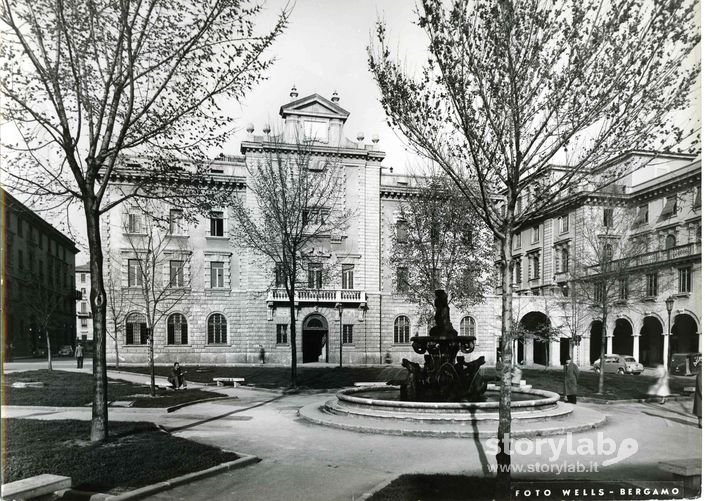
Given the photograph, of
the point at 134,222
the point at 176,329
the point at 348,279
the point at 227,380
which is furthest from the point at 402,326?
the point at 134,222

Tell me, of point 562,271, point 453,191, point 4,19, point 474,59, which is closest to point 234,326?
point 453,191

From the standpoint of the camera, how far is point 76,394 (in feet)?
59.7

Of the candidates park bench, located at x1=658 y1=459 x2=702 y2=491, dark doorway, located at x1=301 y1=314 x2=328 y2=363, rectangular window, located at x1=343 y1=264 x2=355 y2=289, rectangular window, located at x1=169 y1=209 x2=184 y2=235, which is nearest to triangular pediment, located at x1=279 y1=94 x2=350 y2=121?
rectangular window, located at x1=169 y1=209 x2=184 y2=235

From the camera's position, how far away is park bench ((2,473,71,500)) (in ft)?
20.9

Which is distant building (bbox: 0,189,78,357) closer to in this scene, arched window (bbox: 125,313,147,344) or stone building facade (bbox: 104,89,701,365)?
arched window (bbox: 125,313,147,344)

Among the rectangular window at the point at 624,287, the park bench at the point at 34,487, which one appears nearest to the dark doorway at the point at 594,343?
the rectangular window at the point at 624,287

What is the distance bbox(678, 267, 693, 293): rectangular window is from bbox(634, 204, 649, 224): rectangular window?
10.5 feet

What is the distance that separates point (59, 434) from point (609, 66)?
A: 12570 mm

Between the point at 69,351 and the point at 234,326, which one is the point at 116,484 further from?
the point at 69,351

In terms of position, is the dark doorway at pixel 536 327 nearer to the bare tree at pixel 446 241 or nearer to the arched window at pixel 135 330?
the bare tree at pixel 446 241

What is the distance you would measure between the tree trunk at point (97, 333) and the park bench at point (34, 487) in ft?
11.5

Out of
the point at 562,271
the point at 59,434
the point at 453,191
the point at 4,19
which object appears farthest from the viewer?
the point at 562,271

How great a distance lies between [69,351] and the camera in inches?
2088

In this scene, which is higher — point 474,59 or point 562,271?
point 474,59
